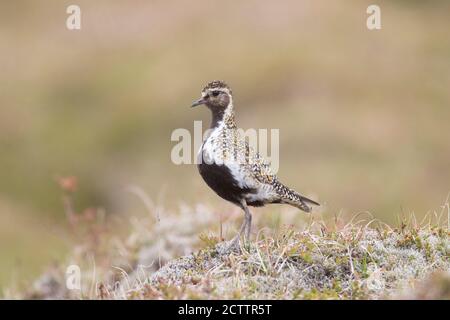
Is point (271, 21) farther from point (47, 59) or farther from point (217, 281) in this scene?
point (217, 281)

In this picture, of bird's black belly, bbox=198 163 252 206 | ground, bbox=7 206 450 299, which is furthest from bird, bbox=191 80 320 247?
ground, bbox=7 206 450 299

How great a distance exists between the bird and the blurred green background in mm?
8028

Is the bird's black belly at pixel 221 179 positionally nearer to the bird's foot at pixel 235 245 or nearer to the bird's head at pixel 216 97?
the bird's foot at pixel 235 245

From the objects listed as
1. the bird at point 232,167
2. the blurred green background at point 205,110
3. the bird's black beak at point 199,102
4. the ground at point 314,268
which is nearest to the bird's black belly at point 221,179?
the bird at point 232,167

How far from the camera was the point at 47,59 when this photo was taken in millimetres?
23688

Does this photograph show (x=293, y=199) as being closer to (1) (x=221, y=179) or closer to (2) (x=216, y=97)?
(1) (x=221, y=179)

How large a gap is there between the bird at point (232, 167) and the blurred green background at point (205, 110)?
8.03m

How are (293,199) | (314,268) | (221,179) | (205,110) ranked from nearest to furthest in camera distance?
(314,268), (221,179), (293,199), (205,110)

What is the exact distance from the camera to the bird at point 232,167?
6.55m

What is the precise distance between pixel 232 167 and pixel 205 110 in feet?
42.7

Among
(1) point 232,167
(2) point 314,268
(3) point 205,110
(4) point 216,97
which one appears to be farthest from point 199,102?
(3) point 205,110

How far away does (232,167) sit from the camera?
654 centimetres

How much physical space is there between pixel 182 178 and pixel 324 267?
11.5 metres

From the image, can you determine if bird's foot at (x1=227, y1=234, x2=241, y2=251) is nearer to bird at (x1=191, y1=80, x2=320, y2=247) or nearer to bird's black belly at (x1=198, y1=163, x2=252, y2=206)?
bird at (x1=191, y1=80, x2=320, y2=247)
